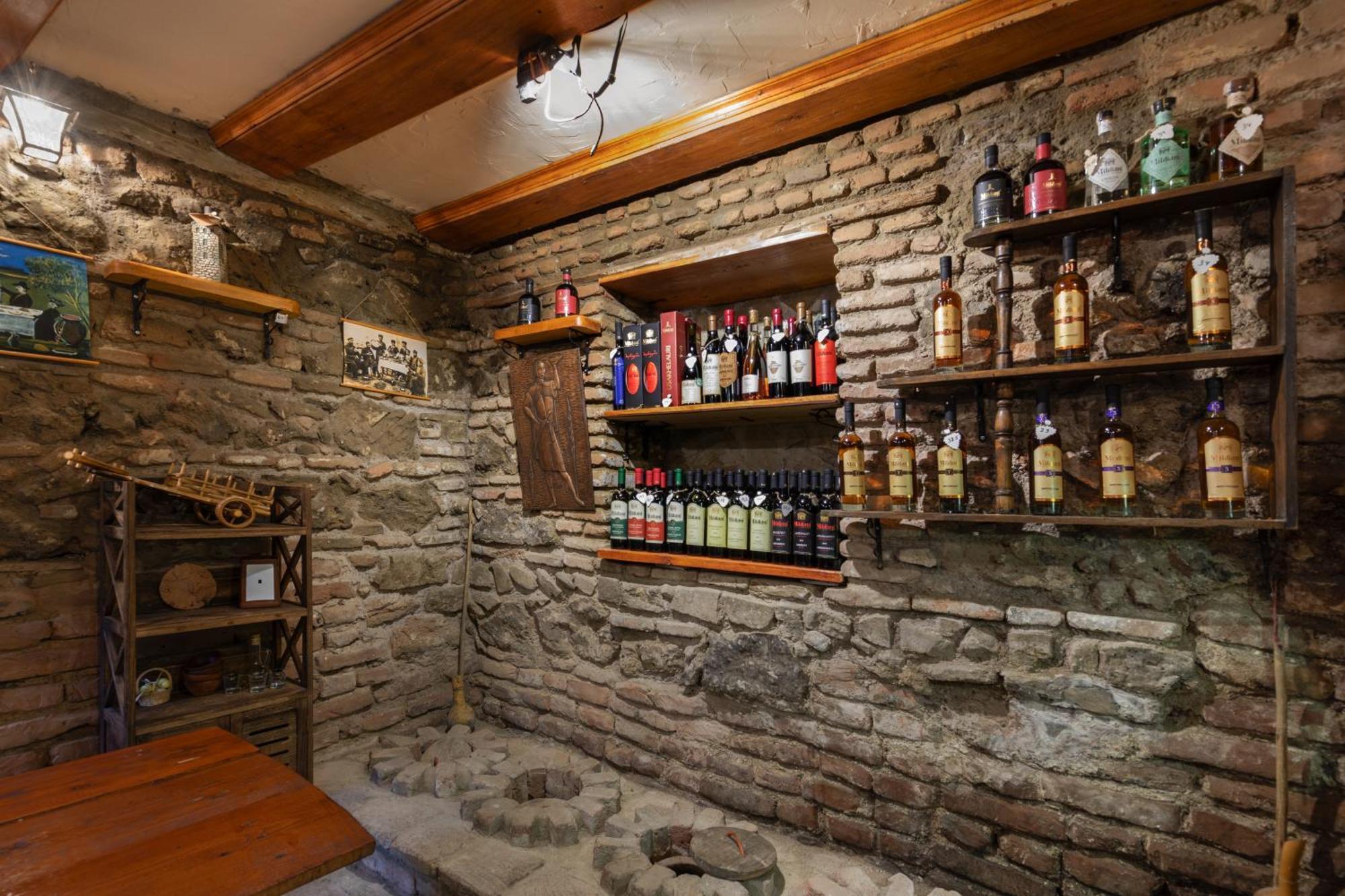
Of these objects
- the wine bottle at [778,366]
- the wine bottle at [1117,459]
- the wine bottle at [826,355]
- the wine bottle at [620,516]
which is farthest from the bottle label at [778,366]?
the wine bottle at [1117,459]

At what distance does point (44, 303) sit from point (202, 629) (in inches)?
47.0

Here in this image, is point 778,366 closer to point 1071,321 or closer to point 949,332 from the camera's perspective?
point 949,332

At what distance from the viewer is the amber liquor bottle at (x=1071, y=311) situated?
5.51ft

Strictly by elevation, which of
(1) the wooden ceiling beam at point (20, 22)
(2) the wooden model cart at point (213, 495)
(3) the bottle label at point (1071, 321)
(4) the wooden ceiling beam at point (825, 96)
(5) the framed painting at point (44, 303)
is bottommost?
(2) the wooden model cart at point (213, 495)

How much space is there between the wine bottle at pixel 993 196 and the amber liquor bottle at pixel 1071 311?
7.4 inches

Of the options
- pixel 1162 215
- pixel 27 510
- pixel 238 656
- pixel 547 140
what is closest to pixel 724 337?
pixel 547 140

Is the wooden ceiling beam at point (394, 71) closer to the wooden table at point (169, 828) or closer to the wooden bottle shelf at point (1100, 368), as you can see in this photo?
the wooden bottle shelf at point (1100, 368)

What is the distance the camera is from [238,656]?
2.41m

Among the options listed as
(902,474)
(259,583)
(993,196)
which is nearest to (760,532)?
(902,474)

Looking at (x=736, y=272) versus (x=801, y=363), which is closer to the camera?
(x=801, y=363)

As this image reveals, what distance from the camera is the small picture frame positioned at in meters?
2.34

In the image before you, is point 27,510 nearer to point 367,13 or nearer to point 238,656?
point 238,656

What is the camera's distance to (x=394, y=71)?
1948 millimetres

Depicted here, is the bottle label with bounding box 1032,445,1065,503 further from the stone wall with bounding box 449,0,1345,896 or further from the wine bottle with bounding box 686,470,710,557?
the wine bottle with bounding box 686,470,710,557
